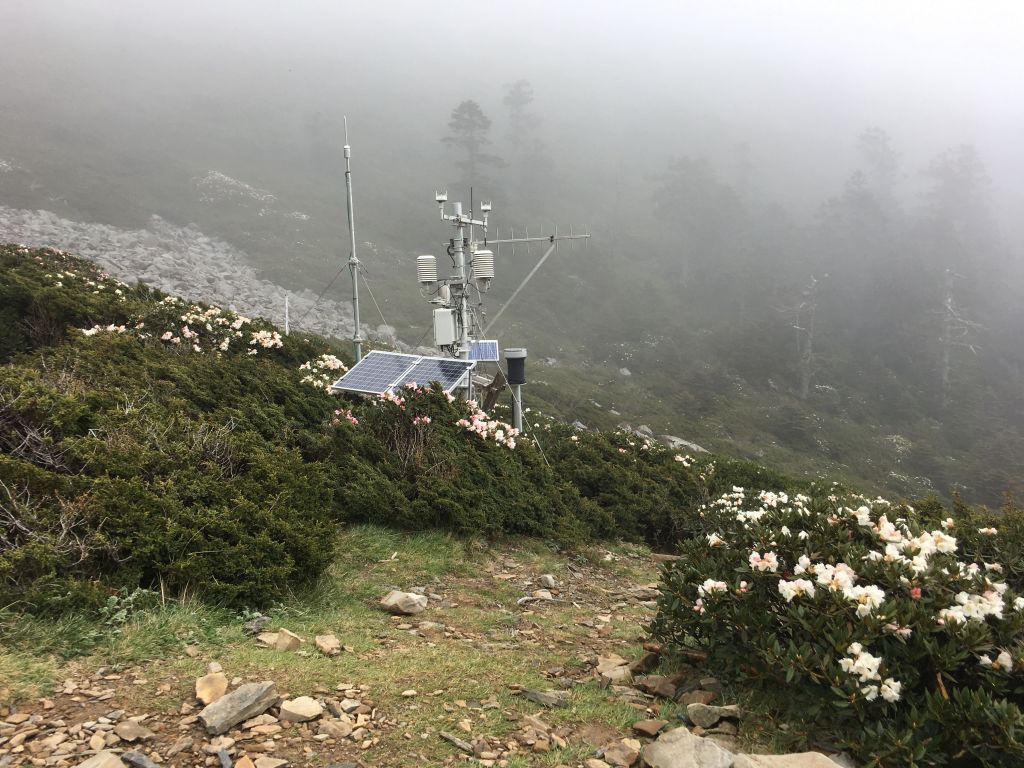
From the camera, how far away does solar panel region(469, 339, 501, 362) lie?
459 inches

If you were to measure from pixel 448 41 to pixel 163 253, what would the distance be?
4296 inches

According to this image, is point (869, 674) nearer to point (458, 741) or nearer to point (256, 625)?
point (458, 741)

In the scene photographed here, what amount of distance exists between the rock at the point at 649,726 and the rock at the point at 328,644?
196cm

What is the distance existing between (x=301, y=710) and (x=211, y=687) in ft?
1.71

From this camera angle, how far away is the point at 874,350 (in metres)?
42.6

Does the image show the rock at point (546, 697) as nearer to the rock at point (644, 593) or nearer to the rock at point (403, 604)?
the rock at point (403, 604)

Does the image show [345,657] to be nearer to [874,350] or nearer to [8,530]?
[8,530]

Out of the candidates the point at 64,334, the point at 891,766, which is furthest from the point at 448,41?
the point at 891,766

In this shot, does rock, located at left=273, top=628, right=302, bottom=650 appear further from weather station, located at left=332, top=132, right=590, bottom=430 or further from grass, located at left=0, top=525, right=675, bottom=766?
weather station, located at left=332, top=132, right=590, bottom=430

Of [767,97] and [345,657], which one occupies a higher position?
[767,97]

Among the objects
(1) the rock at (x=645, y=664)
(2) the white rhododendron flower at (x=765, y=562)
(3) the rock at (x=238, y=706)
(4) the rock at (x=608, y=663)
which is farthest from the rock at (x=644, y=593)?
(3) the rock at (x=238, y=706)

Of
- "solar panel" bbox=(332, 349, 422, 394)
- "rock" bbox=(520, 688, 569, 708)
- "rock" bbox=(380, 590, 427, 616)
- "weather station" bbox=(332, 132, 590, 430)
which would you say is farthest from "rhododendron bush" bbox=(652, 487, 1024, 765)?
"solar panel" bbox=(332, 349, 422, 394)

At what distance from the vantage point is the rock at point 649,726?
129 inches

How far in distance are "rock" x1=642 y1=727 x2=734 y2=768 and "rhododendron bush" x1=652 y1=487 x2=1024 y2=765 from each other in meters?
0.61
